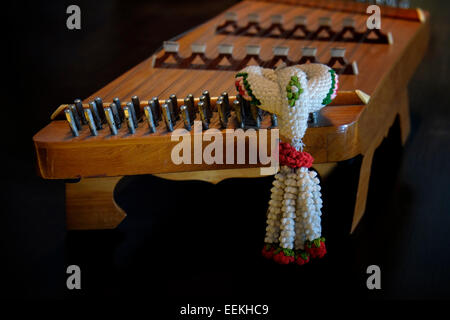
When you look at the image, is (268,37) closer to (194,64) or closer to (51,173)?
(194,64)

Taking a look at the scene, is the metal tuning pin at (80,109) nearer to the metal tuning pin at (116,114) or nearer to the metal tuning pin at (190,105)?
the metal tuning pin at (116,114)

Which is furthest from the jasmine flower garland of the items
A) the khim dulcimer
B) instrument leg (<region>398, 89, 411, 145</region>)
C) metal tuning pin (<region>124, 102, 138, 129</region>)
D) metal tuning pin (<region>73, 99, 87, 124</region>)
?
instrument leg (<region>398, 89, 411, 145</region>)

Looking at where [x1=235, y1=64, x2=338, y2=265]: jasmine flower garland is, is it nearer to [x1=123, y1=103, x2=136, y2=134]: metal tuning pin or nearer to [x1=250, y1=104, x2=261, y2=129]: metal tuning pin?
[x1=250, y1=104, x2=261, y2=129]: metal tuning pin

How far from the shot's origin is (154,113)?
1.26 m

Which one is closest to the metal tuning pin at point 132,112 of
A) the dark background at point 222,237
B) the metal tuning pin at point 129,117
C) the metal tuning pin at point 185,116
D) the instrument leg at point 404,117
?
the metal tuning pin at point 129,117

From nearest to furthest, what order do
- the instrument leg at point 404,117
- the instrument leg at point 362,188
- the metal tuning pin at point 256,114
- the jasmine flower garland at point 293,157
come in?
the jasmine flower garland at point 293,157, the metal tuning pin at point 256,114, the instrument leg at point 362,188, the instrument leg at point 404,117

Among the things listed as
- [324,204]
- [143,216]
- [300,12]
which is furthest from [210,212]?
[300,12]

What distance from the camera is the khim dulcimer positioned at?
4.00ft

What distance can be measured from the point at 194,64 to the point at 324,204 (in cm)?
52

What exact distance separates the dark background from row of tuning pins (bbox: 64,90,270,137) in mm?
308

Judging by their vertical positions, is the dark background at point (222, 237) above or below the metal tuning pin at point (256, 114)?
below

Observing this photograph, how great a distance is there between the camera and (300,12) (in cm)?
211

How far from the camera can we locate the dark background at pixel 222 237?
50.2 inches

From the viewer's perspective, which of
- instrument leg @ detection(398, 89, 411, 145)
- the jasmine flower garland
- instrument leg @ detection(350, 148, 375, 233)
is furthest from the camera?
instrument leg @ detection(398, 89, 411, 145)
